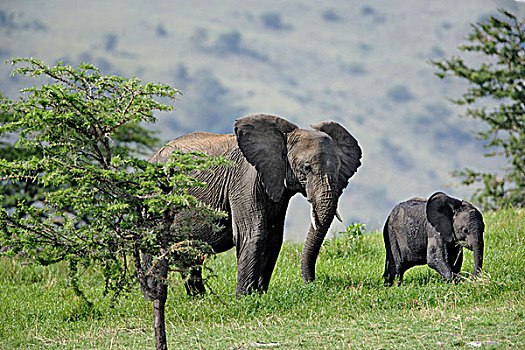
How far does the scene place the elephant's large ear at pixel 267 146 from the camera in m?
10.8

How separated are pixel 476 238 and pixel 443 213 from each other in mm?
751

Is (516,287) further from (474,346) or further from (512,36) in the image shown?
(512,36)

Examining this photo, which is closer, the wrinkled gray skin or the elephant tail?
the wrinkled gray skin

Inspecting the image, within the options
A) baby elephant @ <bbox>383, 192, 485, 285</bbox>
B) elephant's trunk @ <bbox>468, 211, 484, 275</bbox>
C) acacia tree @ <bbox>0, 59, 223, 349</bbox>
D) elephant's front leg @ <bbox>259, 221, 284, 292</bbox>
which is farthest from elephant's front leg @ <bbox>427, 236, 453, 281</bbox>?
acacia tree @ <bbox>0, 59, 223, 349</bbox>

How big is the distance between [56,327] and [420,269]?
26.5 feet

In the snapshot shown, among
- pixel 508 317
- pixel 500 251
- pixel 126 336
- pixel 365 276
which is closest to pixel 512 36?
pixel 500 251

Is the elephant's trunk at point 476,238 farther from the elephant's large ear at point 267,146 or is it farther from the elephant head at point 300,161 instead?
the elephant's large ear at point 267,146

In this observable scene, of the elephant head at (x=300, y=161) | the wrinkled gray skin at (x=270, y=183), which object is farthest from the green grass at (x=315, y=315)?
the elephant head at (x=300, y=161)

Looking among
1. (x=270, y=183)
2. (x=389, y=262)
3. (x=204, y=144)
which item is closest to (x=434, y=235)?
(x=389, y=262)

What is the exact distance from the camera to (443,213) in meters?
12.2

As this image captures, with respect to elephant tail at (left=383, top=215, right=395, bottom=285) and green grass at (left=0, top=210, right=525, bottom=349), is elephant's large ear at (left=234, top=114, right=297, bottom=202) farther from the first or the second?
elephant tail at (left=383, top=215, right=395, bottom=285)

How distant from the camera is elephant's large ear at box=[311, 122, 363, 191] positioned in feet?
37.7

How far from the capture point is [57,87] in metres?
7.51

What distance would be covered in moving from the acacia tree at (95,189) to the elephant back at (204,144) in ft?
13.3
